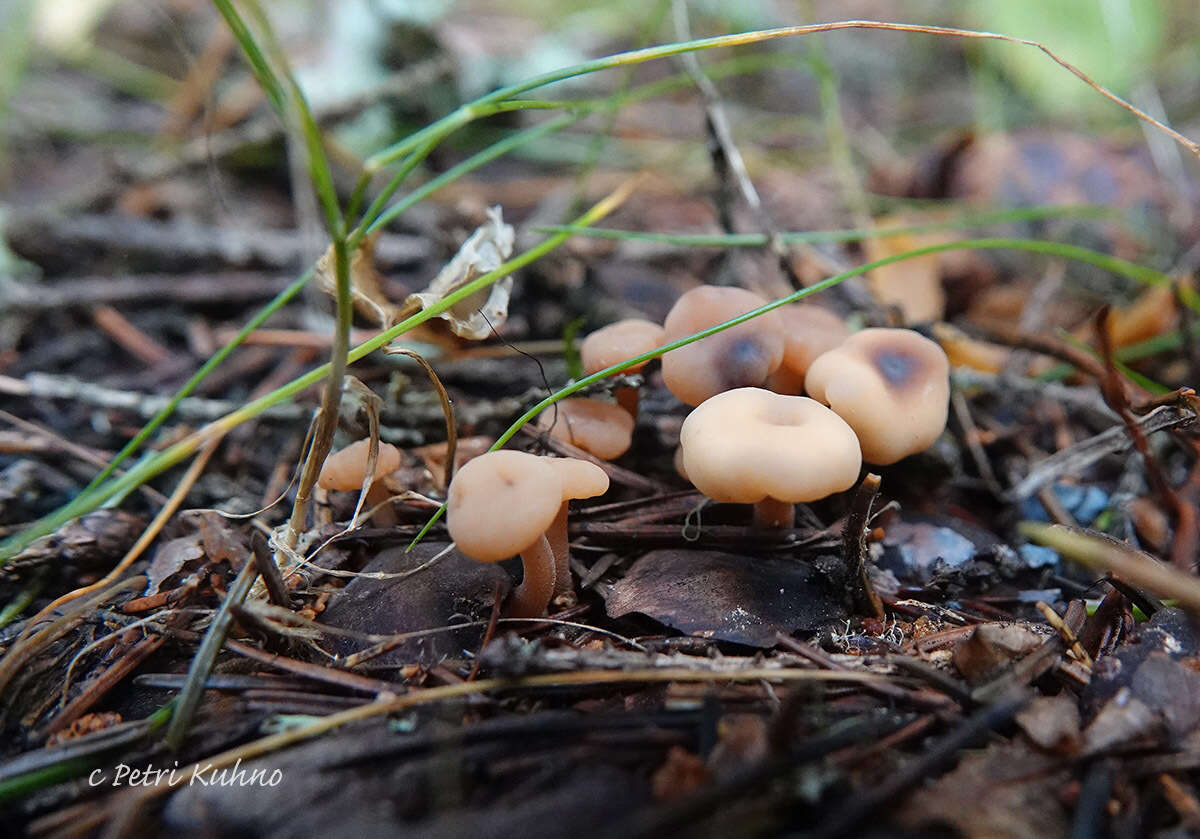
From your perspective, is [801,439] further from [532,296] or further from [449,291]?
[532,296]

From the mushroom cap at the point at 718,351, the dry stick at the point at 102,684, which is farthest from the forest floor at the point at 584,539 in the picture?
the mushroom cap at the point at 718,351

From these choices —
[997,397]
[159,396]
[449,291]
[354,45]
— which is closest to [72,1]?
[354,45]

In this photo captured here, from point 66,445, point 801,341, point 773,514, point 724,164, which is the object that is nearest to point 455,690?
point 773,514

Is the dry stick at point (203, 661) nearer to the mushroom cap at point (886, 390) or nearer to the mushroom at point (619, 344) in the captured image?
the mushroom at point (619, 344)

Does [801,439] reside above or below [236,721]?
above

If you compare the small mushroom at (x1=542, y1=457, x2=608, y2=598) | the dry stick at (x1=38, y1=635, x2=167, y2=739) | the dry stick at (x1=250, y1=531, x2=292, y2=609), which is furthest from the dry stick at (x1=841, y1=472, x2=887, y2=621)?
the dry stick at (x1=38, y1=635, x2=167, y2=739)

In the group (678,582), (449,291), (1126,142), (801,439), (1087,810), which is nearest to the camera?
(1087,810)
